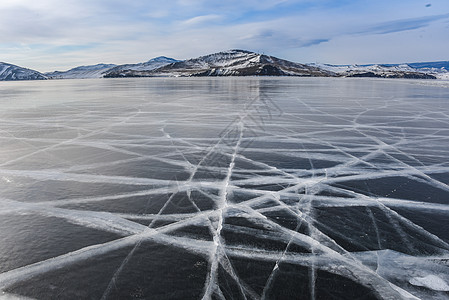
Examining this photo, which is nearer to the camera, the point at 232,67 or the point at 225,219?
the point at 225,219

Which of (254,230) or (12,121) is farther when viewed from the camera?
(12,121)

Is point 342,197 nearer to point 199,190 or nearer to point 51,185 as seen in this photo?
point 199,190

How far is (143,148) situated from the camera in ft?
26.5

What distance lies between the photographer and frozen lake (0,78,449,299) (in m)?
2.97

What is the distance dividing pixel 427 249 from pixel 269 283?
1.96 m

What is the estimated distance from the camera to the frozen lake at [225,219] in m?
2.97

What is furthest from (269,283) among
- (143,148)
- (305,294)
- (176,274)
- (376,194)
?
(143,148)

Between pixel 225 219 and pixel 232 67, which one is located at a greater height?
pixel 232 67

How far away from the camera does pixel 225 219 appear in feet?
13.8

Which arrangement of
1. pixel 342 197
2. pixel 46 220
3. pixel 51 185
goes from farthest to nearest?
pixel 51 185
pixel 342 197
pixel 46 220

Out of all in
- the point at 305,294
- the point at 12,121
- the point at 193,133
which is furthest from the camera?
the point at 12,121

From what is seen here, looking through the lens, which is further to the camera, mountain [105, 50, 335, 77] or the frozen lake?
mountain [105, 50, 335, 77]

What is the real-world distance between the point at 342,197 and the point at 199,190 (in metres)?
2.33

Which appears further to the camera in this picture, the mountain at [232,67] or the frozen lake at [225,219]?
the mountain at [232,67]
